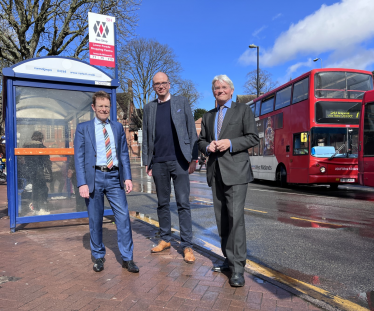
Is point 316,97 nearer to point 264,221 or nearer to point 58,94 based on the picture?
point 264,221

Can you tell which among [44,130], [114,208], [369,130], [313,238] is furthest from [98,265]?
[369,130]

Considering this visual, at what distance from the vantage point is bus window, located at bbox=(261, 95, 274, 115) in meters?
14.6

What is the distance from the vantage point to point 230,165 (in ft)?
10.5

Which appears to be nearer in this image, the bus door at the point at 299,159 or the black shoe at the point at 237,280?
the black shoe at the point at 237,280

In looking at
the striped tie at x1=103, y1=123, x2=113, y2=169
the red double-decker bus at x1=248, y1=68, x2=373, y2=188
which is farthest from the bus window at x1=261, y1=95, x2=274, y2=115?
the striped tie at x1=103, y1=123, x2=113, y2=169

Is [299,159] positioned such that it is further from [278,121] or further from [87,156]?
[87,156]

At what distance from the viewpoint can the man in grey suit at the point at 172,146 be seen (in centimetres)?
396

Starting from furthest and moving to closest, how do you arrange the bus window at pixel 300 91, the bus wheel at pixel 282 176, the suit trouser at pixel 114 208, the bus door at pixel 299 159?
the bus wheel at pixel 282 176 → the bus window at pixel 300 91 → the bus door at pixel 299 159 → the suit trouser at pixel 114 208

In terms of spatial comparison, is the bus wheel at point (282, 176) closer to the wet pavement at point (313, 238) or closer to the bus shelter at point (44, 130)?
the wet pavement at point (313, 238)

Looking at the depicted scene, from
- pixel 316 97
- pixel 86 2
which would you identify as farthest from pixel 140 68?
pixel 316 97

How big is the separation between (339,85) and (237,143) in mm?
9558

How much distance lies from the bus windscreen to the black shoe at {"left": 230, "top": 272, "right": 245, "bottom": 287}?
944 cm

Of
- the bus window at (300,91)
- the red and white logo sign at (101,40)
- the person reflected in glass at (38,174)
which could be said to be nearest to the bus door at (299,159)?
the bus window at (300,91)

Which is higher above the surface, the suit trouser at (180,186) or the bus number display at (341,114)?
the bus number display at (341,114)
